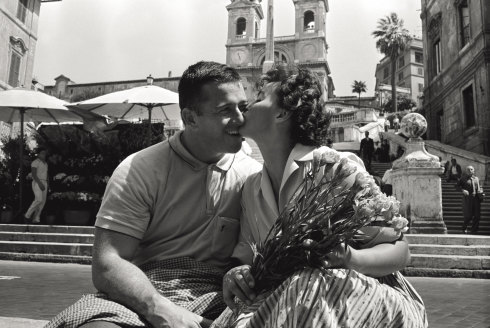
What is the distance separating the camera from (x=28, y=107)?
37.8 ft

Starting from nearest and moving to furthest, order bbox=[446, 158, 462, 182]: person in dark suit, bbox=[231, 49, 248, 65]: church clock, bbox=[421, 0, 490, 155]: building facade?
bbox=[446, 158, 462, 182]: person in dark suit, bbox=[421, 0, 490, 155]: building facade, bbox=[231, 49, 248, 65]: church clock

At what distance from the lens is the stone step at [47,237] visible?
943cm

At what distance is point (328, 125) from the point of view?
2.22 meters

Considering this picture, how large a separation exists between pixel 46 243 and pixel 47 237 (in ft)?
0.78

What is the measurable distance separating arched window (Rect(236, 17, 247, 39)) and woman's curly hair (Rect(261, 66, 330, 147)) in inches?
2841

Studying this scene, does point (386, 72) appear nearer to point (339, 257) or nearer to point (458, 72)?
point (458, 72)

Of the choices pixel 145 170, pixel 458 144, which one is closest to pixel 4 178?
pixel 145 170

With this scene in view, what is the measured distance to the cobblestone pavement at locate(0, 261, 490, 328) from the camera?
13.9 ft

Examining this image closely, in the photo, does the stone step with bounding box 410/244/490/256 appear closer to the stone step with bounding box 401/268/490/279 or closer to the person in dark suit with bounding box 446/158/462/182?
the stone step with bounding box 401/268/490/279

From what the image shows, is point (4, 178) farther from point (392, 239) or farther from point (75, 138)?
point (392, 239)

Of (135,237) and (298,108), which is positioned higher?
(298,108)

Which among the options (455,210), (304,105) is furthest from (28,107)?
(455,210)

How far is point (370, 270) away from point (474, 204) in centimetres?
1120

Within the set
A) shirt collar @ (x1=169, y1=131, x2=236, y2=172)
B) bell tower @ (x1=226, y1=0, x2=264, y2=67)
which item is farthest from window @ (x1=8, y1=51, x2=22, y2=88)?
bell tower @ (x1=226, y1=0, x2=264, y2=67)
